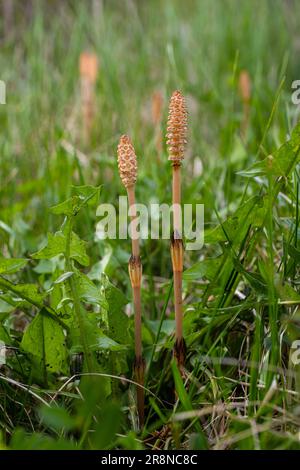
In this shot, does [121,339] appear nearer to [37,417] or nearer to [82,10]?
[37,417]

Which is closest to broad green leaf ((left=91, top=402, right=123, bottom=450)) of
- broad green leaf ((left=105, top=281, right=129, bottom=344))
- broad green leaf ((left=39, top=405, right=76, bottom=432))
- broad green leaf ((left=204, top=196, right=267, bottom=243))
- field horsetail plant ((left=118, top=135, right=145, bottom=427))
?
broad green leaf ((left=39, top=405, right=76, bottom=432))

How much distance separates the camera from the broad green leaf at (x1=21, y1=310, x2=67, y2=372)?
125 centimetres

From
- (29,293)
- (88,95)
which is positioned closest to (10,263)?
(29,293)

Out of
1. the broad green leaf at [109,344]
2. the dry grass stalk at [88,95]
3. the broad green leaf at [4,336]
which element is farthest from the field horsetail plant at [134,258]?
the dry grass stalk at [88,95]

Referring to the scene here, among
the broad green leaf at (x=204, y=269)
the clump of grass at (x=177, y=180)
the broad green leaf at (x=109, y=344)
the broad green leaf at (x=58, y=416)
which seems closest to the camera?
the broad green leaf at (x=58, y=416)

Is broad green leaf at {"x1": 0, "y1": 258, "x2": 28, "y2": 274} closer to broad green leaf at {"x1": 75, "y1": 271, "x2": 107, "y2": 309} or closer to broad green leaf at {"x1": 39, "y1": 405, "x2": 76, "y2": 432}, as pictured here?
broad green leaf at {"x1": 75, "y1": 271, "x2": 107, "y2": 309}

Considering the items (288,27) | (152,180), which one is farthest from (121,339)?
(288,27)

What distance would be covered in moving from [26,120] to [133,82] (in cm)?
79

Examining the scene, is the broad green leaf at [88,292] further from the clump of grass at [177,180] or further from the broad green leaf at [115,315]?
the clump of grass at [177,180]

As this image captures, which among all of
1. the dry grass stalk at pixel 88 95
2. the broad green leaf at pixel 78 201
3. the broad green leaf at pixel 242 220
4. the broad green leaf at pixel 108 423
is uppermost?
the dry grass stalk at pixel 88 95

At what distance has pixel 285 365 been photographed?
1297mm

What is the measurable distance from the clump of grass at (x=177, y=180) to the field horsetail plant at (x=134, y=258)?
0.21 feet

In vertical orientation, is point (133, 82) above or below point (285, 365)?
above

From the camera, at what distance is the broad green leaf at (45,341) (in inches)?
49.1
